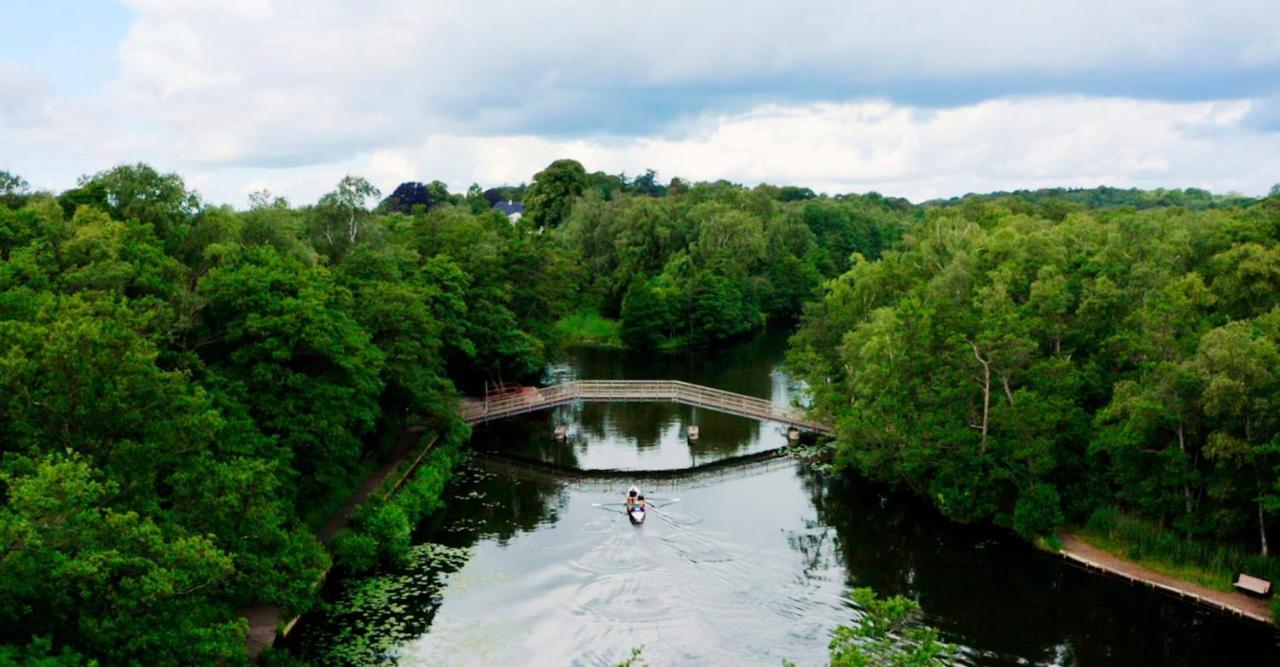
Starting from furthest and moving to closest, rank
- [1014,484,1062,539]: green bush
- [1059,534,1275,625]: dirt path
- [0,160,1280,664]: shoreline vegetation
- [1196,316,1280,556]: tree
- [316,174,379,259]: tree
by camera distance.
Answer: [316,174,379,259]: tree → [1014,484,1062,539]: green bush → [1059,534,1275,625]: dirt path → [1196,316,1280,556]: tree → [0,160,1280,664]: shoreline vegetation

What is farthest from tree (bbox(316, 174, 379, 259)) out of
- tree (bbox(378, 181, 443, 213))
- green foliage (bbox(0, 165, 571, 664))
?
tree (bbox(378, 181, 443, 213))

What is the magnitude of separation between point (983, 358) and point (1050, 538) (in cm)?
738

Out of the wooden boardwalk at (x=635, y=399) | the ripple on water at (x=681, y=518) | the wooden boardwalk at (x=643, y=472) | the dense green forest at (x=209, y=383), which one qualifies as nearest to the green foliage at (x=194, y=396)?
the dense green forest at (x=209, y=383)

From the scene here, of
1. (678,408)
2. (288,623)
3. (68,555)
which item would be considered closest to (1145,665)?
(288,623)

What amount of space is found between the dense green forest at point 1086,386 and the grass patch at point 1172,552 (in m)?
0.45

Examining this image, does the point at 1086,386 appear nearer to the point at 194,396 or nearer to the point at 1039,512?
the point at 1039,512

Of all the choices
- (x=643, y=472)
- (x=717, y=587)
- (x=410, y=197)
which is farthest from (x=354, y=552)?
(x=410, y=197)

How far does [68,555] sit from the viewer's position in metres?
18.3

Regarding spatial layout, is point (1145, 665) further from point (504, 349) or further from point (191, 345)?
point (504, 349)

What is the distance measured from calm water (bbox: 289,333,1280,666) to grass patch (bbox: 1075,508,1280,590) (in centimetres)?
160

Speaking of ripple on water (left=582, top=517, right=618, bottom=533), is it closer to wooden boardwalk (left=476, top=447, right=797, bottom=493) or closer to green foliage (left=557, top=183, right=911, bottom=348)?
wooden boardwalk (left=476, top=447, right=797, bottom=493)

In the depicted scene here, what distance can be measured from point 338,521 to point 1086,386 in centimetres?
2991

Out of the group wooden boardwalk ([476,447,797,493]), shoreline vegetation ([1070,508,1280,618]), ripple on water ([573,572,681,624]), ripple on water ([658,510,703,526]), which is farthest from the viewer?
wooden boardwalk ([476,447,797,493])

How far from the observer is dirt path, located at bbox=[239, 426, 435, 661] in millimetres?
27328
